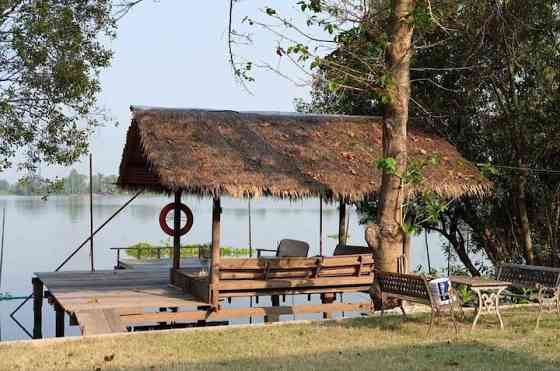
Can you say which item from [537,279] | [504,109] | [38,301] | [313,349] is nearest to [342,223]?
[504,109]

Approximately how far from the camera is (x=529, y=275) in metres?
9.30

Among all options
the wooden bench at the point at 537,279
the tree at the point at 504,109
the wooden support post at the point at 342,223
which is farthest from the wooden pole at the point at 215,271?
the tree at the point at 504,109

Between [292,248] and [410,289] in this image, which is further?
[292,248]

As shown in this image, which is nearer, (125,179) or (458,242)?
(125,179)

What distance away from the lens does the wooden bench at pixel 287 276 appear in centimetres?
1020

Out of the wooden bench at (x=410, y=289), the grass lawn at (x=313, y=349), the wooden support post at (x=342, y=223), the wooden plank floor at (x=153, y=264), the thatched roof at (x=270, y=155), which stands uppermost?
the thatched roof at (x=270, y=155)

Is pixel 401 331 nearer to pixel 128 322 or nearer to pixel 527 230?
pixel 128 322

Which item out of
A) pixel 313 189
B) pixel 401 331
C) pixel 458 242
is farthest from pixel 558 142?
pixel 401 331

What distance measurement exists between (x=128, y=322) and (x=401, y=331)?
323cm

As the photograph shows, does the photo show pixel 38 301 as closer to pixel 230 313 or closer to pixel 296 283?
pixel 230 313

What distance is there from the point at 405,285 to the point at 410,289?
0.29 ft

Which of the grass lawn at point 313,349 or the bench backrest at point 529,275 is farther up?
the bench backrest at point 529,275

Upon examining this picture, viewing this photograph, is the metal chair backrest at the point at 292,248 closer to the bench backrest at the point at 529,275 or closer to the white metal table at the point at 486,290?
the bench backrest at the point at 529,275

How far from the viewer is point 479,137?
1437 centimetres
